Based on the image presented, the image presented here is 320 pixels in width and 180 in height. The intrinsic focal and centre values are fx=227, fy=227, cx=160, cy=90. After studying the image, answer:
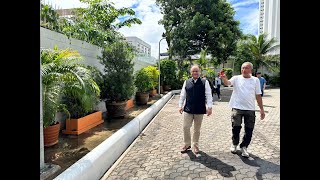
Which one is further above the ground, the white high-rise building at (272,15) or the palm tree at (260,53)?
the palm tree at (260,53)

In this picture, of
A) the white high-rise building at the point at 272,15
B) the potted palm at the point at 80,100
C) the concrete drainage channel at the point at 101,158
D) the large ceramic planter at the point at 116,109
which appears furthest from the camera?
the large ceramic planter at the point at 116,109

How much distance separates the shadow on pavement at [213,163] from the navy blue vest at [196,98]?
86 cm

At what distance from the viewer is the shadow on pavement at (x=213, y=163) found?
3768 mm

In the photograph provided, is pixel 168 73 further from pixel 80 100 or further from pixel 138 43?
pixel 80 100

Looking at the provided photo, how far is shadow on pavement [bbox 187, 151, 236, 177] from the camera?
377 cm

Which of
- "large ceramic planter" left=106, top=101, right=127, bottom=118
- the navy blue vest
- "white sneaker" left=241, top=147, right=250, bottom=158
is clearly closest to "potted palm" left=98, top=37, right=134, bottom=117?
"large ceramic planter" left=106, top=101, right=127, bottom=118

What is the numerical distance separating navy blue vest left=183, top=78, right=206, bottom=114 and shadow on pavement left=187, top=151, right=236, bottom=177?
0.86m

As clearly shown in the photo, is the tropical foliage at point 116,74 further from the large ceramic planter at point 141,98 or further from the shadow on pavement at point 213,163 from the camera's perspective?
the shadow on pavement at point 213,163

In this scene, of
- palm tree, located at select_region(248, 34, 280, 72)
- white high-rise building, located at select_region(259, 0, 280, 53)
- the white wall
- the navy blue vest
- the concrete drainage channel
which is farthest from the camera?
palm tree, located at select_region(248, 34, 280, 72)

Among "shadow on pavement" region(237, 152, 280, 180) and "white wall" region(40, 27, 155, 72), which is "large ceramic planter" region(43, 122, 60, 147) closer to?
"white wall" region(40, 27, 155, 72)

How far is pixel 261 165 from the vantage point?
400 centimetres

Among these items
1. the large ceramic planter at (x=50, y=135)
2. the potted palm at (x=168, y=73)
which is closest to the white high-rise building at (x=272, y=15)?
the large ceramic planter at (x=50, y=135)
